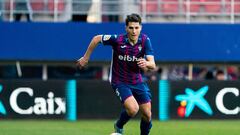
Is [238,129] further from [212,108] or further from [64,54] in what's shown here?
[64,54]

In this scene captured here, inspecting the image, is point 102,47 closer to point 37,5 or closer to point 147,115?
point 37,5

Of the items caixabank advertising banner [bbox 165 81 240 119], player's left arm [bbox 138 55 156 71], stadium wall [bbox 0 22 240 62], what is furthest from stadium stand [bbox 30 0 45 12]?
player's left arm [bbox 138 55 156 71]

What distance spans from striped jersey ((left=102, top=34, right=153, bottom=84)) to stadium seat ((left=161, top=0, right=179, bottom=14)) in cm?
1123

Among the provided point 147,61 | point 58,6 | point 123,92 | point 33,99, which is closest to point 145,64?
point 147,61

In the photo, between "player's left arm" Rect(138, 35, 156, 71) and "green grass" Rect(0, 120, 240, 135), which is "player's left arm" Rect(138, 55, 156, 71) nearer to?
"player's left arm" Rect(138, 35, 156, 71)

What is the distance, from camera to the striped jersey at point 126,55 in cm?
1081

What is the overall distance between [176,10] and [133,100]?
11628mm

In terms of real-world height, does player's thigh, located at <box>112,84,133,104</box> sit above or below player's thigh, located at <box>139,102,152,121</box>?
above

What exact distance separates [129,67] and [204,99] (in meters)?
7.84

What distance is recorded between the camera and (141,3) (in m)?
21.9

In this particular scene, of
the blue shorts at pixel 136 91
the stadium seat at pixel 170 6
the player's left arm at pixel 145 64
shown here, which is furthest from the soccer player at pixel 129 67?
the stadium seat at pixel 170 6

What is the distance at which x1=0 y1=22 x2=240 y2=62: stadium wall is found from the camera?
2145 centimetres

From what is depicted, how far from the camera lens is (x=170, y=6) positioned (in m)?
22.3

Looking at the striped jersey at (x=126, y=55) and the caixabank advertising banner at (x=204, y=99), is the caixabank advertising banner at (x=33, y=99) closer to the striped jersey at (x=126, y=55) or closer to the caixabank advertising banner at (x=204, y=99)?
the caixabank advertising banner at (x=204, y=99)
